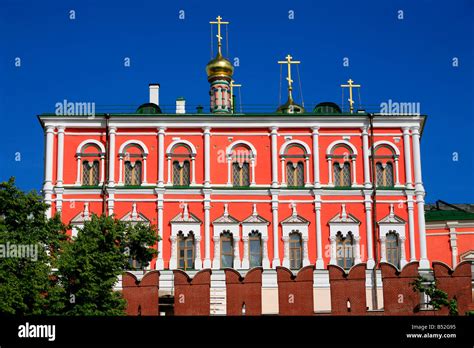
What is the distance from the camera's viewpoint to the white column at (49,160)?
42.9 metres

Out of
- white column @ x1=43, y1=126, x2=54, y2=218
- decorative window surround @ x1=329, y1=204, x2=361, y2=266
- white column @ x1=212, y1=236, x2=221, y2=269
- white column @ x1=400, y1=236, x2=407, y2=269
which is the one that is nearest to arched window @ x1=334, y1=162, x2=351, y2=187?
decorative window surround @ x1=329, y1=204, x2=361, y2=266

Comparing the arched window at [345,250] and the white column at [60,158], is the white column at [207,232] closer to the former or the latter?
the arched window at [345,250]

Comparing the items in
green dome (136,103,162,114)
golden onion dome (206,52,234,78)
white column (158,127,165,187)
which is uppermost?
golden onion dome (206,52,234,78)

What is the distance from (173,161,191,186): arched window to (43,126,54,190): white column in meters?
6.19

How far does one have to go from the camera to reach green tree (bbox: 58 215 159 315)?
Result: 31469mm

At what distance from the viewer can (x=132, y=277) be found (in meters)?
33.0

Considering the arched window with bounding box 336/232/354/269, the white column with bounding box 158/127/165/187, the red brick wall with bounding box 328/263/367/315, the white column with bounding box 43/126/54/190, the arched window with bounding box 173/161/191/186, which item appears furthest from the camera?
the arched window with bounding box 173/161/191/186

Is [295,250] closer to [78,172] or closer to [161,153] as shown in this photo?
[161,153]

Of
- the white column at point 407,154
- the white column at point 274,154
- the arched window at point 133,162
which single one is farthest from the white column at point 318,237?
the arched window at point 133,162

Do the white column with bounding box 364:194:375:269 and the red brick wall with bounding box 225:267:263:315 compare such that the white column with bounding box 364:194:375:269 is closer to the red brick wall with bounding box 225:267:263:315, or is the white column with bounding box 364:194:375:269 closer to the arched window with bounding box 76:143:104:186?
the red brick wall with bounding box 225:267:263:315

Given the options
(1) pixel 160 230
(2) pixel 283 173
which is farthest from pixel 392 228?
(1) pixel 160 230

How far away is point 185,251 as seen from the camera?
139 ft
